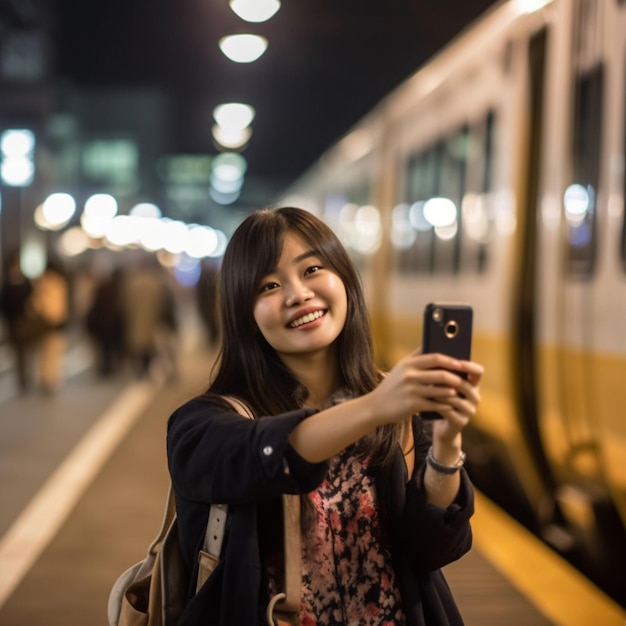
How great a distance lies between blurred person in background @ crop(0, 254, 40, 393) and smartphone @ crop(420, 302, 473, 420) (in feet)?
42.7

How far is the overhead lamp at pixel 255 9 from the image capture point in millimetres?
11638

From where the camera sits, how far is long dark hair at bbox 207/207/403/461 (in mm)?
2367

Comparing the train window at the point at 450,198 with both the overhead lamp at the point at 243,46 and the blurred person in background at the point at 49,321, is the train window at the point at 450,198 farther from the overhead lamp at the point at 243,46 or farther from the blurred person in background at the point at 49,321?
the blurred person in background at the point at 49,321

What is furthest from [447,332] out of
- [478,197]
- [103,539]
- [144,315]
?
[144,315]

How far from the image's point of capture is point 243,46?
1416 cm

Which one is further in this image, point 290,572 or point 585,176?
point 585,176

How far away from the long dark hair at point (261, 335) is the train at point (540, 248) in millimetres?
3237

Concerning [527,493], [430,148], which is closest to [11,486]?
[527,493]

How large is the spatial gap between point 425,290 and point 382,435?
8630 millimetres

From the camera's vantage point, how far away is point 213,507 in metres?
2.25

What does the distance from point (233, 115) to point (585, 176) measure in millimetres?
18336

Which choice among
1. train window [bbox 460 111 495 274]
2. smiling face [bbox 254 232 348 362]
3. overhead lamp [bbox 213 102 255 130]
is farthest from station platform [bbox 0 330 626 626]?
overhead lamp [bbox 213 102 255 130]

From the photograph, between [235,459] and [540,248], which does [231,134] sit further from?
[235,459]

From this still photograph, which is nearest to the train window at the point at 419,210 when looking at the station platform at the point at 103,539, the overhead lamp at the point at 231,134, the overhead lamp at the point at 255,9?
the overhead lamp at the point at 255,9
